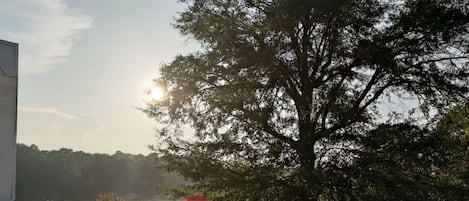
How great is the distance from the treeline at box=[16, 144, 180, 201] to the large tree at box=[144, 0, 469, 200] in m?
34.1

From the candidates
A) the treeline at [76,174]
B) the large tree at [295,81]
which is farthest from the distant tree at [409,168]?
the treeline at [76,174]

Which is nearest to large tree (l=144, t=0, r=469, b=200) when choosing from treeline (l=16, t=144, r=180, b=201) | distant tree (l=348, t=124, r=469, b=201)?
distant tree (l=348, t=124, r=469, b=201)

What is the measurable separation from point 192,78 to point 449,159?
5.30 metres

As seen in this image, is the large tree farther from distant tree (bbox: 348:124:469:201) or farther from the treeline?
the treeline

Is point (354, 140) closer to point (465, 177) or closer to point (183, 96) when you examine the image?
point (465, 177)

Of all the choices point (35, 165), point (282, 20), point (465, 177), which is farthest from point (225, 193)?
point (35, 165)

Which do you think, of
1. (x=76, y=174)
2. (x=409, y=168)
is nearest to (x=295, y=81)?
(x=409, y=168)

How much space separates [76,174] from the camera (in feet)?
170

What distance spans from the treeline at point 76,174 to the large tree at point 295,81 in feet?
112

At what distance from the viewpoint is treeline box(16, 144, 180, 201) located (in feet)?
151

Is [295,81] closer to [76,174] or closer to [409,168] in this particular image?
[409,168]

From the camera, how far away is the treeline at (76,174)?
46094 millimetres

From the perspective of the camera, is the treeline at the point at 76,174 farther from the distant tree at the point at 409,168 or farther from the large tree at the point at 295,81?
the distant tree at the point at 409,168

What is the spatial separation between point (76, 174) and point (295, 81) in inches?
1723
